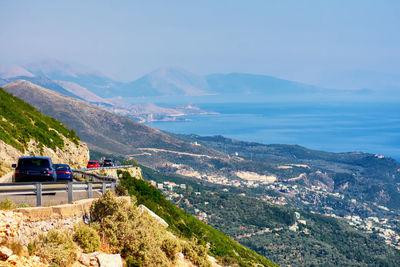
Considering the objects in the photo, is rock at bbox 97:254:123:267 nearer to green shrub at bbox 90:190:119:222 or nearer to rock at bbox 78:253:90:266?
rock at bbox 78:253:90:266

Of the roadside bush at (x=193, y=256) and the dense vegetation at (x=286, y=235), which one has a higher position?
the roadside bush at (x=193, y=256)

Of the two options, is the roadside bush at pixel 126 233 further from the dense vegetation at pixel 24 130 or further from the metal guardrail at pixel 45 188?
the dense vegetation at pixel 24 130

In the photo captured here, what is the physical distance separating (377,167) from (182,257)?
15795 cm

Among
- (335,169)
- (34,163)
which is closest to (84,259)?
(34,163)

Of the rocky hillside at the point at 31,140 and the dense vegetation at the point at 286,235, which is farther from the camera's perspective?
the dense vegetation at the point at 286,235

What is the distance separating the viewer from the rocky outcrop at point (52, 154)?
19133mm

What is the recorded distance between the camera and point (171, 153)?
14588 centimetres

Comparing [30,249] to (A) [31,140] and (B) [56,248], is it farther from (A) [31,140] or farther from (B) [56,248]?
(A) [31,140]

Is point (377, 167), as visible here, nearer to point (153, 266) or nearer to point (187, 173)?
point (187, 173)

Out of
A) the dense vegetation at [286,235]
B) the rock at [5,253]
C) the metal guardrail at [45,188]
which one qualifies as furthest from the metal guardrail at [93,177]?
the dense vegetation at [286,235]

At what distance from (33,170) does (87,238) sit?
14.3ft

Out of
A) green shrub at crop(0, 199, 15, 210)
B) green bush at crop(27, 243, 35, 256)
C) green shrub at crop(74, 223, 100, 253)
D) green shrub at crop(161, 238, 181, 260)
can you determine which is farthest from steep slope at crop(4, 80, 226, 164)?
green bush at crop(27, 243, 35, 256)

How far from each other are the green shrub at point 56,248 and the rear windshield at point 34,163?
188 inches

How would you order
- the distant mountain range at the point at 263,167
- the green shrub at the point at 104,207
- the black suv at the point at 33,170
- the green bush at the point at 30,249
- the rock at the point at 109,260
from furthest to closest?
the distant mountain range at the point at 263,167 < the black suv at the point at 33,170 < the green shrub at the point at 104,207 < the rock at the point at 109,260 < the green bush at the point at 30,249
